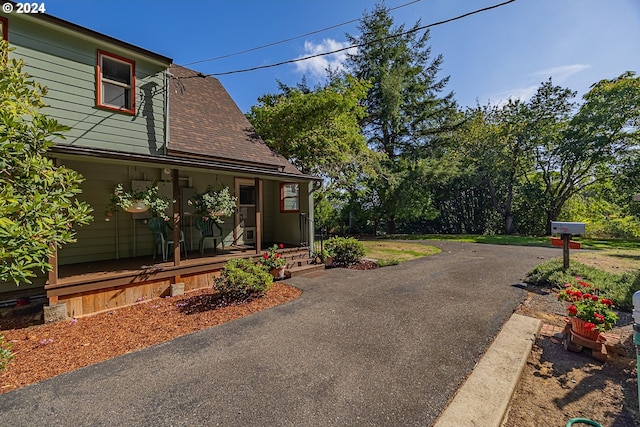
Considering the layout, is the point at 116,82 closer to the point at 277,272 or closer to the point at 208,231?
the point at 208,231

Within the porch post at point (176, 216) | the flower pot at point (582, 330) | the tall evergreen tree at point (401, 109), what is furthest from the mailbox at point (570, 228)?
the tall evergreen tree at point (401, 109)

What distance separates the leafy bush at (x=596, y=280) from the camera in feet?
16.5

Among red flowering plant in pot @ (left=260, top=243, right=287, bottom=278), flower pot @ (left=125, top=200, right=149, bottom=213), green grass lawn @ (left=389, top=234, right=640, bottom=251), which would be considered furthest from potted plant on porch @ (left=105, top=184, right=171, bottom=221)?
green grass lawn @ (left=389, top=234, right=640, bottom=251)

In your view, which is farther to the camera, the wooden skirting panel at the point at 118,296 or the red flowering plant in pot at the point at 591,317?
the wooden skirting panel at the point at 118,296

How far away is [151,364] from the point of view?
10.4 ft

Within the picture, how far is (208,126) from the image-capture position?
8.46 metres

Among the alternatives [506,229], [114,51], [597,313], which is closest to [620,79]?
[506,229]

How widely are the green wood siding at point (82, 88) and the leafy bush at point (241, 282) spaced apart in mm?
3760

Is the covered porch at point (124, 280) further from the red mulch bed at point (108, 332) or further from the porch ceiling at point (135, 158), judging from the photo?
the porch ceiling at point (135, 158)

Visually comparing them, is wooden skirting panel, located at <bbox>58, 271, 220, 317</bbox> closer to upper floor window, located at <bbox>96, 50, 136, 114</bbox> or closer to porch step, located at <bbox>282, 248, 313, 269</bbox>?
porch step, located at <bbox>282, 248, 313, 269</bbox>

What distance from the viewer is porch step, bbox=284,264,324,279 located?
722 cm

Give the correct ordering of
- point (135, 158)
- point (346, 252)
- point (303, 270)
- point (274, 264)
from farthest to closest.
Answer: point (346, 252)
point (303, 270)
point (274, 264)
point (135, 158)

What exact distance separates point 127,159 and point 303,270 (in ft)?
15.3

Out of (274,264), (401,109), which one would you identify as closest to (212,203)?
(274,264)
